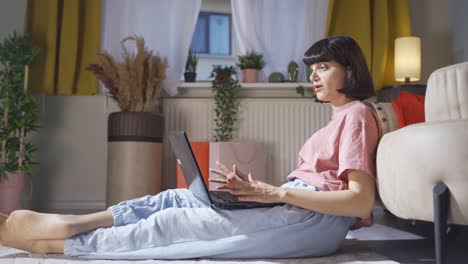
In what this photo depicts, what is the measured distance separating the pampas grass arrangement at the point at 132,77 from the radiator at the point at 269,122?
0.34 m

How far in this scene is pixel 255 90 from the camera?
10.5 feet

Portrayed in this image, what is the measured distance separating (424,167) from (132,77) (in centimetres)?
210

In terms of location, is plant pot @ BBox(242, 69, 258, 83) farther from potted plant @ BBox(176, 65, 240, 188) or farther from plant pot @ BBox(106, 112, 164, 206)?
plant pot @ BBox(106, 112, 164, 206)

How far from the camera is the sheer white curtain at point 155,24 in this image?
125 inches

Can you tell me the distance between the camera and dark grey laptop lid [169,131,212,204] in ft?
4.12

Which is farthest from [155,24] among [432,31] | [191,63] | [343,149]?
[343,149]

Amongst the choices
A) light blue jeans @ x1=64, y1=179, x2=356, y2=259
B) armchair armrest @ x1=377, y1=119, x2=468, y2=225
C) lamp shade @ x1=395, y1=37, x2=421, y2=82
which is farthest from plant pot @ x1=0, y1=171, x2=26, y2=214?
lamp shade @ x1=395, y1=37, x2=421, y2=82

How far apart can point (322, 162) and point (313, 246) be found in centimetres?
25

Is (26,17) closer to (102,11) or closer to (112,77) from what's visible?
(102,11)

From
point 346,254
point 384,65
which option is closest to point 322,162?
point 346,254

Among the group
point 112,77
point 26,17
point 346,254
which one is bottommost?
point 346,254

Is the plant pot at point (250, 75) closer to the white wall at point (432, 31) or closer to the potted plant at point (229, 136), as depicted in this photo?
the potted plant at point (229, 136)

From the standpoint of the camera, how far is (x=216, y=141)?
121 inches

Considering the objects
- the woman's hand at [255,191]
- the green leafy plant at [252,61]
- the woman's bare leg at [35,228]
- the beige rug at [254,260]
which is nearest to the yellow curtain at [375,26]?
the green leafy plant at [252,61]
